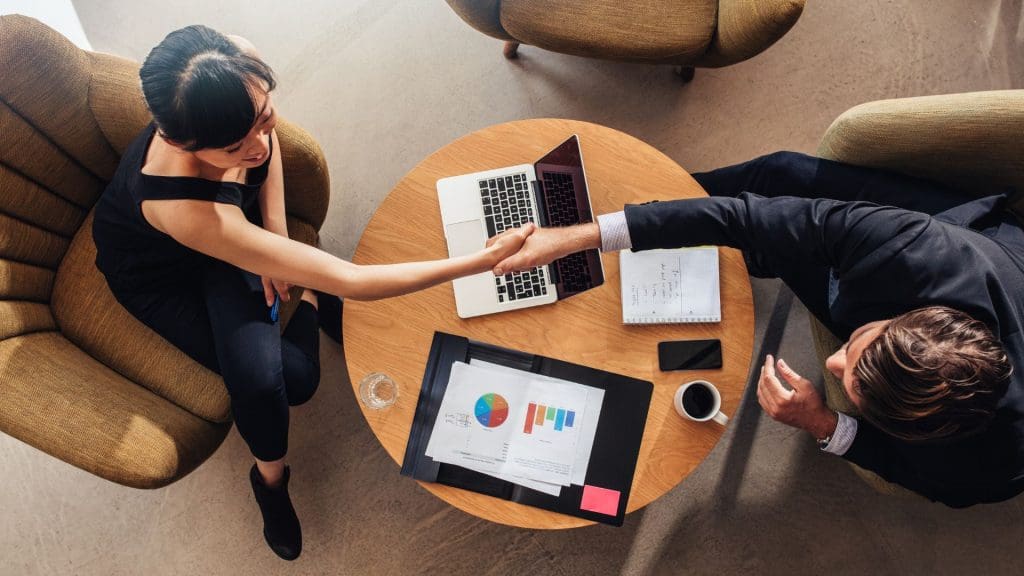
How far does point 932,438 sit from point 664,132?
56.7 inches

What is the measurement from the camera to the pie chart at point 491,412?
1.58 metres

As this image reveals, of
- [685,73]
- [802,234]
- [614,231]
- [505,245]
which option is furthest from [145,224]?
[685,73]

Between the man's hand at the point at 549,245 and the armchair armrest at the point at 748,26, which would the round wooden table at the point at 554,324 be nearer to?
the man's hand at the point at 549,245

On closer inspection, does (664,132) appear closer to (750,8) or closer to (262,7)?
(750,8)

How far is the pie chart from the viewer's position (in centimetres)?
158

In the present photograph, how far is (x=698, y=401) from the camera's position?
1.58m

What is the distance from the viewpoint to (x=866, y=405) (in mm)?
1361

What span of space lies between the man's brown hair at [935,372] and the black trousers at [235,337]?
1.44 metres

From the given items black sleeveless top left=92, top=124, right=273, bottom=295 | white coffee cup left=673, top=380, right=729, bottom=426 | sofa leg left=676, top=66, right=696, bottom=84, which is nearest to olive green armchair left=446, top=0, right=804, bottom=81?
sofa leg left=676, top=66, right=696, bottom=84

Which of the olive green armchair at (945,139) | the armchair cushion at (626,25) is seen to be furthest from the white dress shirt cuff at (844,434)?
the armchair cushion at (626,25)

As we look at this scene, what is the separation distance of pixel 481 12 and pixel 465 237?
85cm

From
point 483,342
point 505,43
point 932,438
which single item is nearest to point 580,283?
point 483,342

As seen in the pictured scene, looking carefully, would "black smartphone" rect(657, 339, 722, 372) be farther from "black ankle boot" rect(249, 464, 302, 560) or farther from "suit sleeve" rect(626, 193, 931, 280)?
"black ankle boot" rect(249, 464, 302, 560)

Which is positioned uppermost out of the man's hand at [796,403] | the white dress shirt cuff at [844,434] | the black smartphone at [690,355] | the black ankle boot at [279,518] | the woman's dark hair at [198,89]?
the woman's dark hair at [198,89]
